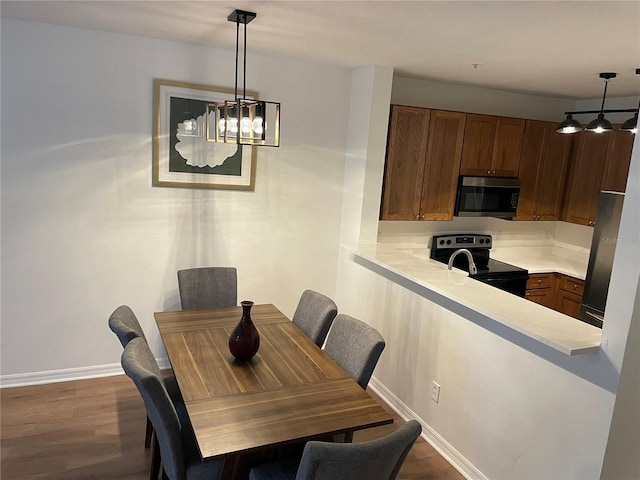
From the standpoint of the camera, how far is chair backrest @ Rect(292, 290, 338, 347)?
2.84 metres

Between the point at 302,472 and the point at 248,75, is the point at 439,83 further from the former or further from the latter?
the point at 302,472

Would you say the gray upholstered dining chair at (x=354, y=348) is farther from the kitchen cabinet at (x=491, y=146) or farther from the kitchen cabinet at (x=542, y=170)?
the kitchen cabinet at (x=542, y=170)

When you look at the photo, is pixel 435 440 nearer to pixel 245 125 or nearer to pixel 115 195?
pixel 245 125

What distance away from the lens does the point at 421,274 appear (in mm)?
3133

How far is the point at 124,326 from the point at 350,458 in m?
1.34

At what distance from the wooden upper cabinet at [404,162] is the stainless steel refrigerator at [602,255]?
1462 mm

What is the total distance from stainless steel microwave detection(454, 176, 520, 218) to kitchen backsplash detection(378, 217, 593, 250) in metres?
0.41

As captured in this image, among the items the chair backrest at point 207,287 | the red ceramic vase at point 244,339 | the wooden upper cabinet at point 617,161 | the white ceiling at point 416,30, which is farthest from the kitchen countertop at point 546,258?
the red ceramic vase at point 244,339

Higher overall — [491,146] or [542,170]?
[491,146]

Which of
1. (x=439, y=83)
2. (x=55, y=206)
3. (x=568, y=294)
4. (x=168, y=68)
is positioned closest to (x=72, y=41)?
(x=168, y=68)

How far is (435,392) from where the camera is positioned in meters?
3.04

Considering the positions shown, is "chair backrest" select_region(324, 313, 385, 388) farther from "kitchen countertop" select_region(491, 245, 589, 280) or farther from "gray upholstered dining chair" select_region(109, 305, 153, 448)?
"kitchen countertop" select_region(491, 245, 589, 280)

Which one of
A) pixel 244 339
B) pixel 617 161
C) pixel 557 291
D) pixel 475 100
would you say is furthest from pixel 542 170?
pixel 244 339

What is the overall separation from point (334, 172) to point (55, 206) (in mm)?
2096
